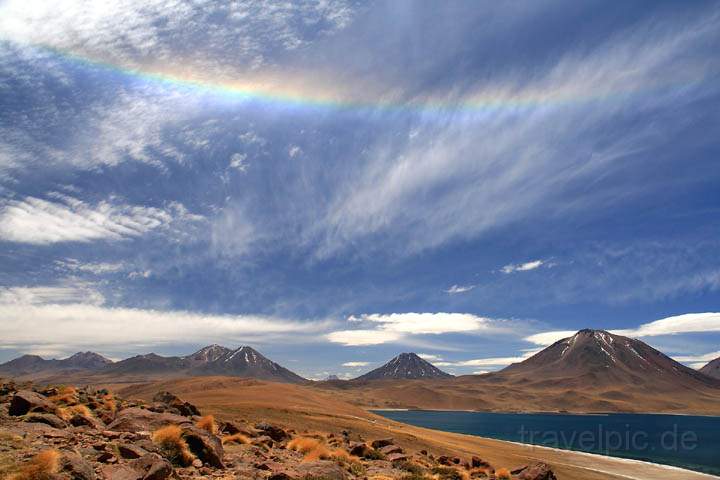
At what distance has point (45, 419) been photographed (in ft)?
50.3

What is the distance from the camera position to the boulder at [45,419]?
1513cm

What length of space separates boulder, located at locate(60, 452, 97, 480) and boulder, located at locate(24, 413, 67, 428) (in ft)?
16.7

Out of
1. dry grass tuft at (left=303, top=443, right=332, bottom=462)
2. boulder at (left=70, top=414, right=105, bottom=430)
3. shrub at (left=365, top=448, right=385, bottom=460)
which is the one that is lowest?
shrub at (left=365, top=448, right=385, bottom=460)

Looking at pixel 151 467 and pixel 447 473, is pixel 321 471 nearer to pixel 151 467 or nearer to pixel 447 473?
pixel 151 467

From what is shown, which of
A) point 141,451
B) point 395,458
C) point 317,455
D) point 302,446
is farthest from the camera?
point 395,458

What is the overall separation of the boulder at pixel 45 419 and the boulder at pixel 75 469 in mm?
5098

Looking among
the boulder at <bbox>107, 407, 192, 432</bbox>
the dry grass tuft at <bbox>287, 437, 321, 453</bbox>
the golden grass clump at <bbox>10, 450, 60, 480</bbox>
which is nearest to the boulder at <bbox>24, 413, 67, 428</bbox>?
the boulder at <bbox>107, 407, 192, 432</bbox>

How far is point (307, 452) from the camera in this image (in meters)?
21.9

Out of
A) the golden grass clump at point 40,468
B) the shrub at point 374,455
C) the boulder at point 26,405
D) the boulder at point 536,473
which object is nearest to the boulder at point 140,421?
the boulder at point 26,405

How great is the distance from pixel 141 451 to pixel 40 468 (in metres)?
3.71

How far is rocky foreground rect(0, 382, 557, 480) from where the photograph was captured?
11.3 meters

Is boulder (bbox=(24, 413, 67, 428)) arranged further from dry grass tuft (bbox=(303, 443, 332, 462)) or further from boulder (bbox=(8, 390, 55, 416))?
dry grass tuft (bbox=(303, 443, 332, 462))

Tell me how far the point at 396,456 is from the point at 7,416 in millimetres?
16728

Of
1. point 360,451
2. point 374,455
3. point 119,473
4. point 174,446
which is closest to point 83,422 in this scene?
point 174,446
